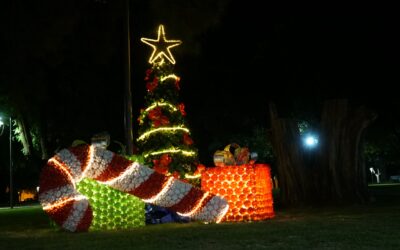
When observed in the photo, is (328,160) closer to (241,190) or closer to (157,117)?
(241,190)

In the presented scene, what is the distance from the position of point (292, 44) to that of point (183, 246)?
1626 cm

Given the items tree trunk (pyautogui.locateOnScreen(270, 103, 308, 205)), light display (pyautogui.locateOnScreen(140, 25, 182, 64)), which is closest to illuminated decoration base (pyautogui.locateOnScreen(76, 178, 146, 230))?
light display (pyautogui.locateOnScreen(140, 25, 182, 64))

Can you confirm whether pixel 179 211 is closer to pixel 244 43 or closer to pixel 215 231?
pixel 215 231

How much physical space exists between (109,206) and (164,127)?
2.89m

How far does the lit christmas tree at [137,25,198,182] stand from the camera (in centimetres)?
1585

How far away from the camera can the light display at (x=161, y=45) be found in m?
16.3

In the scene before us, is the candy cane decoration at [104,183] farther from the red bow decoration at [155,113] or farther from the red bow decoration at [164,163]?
the red bow decoration at [155,113]

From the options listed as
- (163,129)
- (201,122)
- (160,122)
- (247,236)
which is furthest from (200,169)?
(201,122)

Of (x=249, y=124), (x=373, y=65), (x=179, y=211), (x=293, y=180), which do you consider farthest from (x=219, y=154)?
(x=249, y=124)

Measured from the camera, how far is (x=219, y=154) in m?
14.5

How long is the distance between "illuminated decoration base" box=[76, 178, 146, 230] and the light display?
4.04m

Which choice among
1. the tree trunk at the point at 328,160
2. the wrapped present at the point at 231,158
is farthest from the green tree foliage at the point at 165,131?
the tree trunk at the point at 328,160

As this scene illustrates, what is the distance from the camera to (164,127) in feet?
52.1

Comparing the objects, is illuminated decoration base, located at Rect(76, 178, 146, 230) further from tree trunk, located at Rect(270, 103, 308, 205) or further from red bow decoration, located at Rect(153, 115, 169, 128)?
tree trunk, located at Rect(270, 103, 308, 205)
